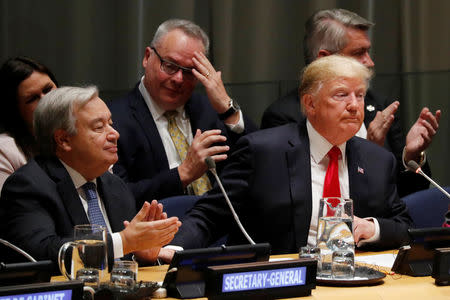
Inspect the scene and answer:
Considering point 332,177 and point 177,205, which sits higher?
point 332,177

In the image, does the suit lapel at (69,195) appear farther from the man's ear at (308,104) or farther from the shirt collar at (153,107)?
the shirt collar at (153,107)

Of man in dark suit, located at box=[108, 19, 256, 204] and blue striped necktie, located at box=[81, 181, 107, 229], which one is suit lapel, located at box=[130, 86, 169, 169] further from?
blue striped necktie, located at box=[81, 181, 107, 229]

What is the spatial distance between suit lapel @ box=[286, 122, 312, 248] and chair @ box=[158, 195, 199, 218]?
457 millimetres

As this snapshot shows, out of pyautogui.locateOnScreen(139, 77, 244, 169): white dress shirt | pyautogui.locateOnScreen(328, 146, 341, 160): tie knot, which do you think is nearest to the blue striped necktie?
pyautogui.locateOnScreen(328, 146, 341, 160): tie knot

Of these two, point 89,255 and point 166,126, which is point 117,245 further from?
point 166,126

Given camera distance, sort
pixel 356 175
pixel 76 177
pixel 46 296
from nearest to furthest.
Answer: pixel 46 296
pixel 76 177
pixel 356 175

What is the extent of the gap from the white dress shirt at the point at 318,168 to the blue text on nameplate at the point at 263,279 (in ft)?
3.24

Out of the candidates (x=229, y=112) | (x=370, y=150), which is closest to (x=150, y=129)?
(x=229, y=112)

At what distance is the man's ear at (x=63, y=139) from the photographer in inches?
126

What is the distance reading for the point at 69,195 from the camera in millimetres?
3055

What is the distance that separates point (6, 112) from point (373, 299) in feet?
7.00

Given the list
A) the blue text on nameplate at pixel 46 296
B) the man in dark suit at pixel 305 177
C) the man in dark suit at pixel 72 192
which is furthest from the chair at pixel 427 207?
the blue text on nameplate at pixel 46 296

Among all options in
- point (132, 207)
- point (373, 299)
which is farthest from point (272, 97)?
point (373, 299)

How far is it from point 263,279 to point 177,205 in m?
1.27
